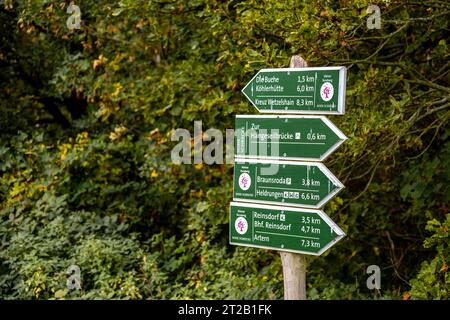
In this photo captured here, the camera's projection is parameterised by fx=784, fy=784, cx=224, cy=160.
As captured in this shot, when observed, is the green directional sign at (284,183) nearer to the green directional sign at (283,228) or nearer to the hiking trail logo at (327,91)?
the green directional sign at (283,228)

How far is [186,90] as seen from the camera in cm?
888

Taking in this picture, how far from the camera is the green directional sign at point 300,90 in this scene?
4.87 meters

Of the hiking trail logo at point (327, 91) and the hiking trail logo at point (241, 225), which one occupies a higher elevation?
the hiking trail logo at point (327, 91)

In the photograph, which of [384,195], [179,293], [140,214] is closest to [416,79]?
[384,195]

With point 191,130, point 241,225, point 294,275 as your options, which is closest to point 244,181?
point 241,225

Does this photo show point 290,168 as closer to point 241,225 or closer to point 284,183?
point 284,183

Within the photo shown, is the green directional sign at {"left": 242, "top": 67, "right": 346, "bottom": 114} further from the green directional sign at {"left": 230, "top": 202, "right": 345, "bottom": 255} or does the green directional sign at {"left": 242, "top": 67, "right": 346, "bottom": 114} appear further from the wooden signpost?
the green directional sign at {"left": 230, "top": 202, "right": 345, "bottom": 255}

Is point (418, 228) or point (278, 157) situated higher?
point (278, 157)

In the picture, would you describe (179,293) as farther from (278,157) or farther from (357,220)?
(278,157)
